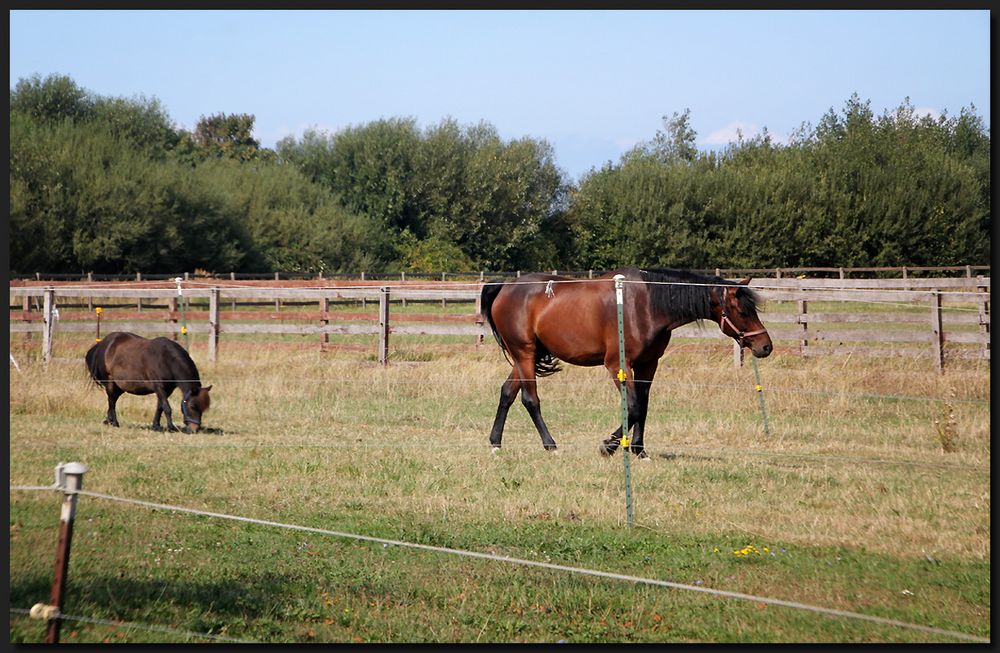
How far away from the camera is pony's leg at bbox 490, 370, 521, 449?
1111 centimetres

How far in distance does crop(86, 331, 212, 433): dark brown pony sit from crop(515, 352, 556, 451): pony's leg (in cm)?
377

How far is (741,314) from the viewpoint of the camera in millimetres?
10758

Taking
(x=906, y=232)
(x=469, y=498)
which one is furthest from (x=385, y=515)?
(x=906, y=232)

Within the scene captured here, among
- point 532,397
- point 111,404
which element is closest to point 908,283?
point 532,397

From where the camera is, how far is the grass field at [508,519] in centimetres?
570

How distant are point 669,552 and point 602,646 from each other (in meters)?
1.93

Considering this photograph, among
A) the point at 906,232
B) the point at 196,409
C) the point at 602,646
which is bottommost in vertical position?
the point at 602,646

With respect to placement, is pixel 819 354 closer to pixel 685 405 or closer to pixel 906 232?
pixel 685 405

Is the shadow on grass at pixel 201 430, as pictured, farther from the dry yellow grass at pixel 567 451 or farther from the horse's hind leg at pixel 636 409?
the horse's hind leg at pixel 636 409

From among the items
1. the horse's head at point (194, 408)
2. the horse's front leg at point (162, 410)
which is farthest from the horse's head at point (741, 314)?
the horse's front leg at point (162, 410)

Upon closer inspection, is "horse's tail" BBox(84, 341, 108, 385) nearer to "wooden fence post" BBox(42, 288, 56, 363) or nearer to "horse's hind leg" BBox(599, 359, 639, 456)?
"wooden fence post" BBox(42, 288, 56, 363)

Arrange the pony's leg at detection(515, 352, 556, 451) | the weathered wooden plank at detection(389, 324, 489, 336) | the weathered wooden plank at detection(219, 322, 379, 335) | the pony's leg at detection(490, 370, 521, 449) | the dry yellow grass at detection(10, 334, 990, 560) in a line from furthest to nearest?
the weathered wooden plank at detection(389, 324, 489, 336), the weathered wooden plank at detection(219, 322, 379, 335), the pony's leg at detection(490, 370, 521, 449), the pony's leg at detection(515, 352, 556, 451), the dry yellow grass at detection(10, 334, 990, 560)

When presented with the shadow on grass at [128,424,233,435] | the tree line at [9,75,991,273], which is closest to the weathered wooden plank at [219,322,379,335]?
the shadow on grass at [128,424,233,435]

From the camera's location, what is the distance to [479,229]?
63.0 meters
